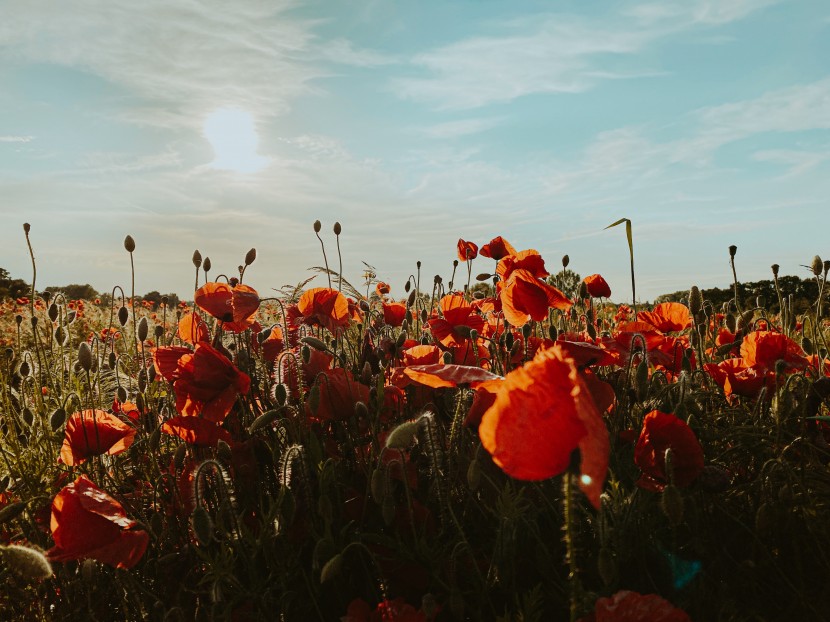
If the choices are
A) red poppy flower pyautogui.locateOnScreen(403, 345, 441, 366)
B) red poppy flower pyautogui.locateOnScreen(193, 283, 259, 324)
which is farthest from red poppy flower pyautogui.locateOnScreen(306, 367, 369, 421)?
red poppy flower pyautogui.locateOnScreen(193, 283, 259, 324)

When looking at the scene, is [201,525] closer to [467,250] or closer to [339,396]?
[339,396]

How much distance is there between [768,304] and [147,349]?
572cm

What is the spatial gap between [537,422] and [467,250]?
128 inches

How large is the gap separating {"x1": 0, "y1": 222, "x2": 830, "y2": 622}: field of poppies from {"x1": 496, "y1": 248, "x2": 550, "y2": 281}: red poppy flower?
1 centimetres

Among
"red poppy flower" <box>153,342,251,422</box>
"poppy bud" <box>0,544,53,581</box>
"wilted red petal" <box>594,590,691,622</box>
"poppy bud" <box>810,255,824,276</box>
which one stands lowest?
"wilted red petal" <box>594,590,691,622</box>

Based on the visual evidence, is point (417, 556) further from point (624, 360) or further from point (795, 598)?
point (624, 360)

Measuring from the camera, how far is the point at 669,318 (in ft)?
9.62

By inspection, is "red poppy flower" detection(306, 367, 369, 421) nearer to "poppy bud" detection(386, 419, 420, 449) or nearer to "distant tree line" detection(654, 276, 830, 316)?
"poppy bud" detection(386, 419, 420, 449)

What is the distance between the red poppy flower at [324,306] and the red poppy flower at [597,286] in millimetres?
1274

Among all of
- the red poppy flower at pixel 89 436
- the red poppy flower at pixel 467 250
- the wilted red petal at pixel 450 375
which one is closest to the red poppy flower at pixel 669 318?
the red poppy flower at pixel 467 250

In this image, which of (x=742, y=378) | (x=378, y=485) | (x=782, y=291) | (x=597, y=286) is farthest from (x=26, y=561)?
(x=782, y=291)

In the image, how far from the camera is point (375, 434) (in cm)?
198


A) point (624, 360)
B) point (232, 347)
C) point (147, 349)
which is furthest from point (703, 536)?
point (147, 349)

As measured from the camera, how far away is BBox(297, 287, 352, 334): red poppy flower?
2646mm
